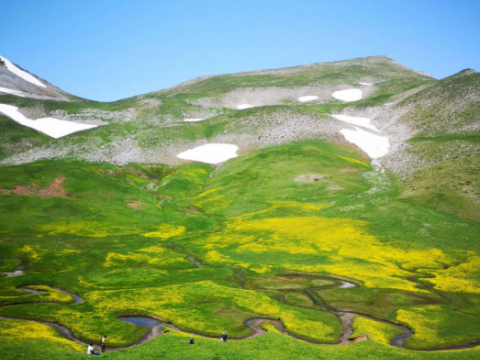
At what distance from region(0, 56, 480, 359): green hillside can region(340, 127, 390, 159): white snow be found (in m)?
3.77

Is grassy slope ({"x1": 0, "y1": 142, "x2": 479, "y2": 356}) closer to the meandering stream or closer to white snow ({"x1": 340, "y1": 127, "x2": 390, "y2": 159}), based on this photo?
the meandering stream

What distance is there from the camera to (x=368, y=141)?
179750mm

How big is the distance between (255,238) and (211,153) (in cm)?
9264

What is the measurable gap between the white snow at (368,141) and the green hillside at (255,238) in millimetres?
3766

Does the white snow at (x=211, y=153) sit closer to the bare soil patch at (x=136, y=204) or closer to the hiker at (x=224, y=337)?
the bare soil patch at (x=136, y=204)

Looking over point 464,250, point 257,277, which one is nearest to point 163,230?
point 257,277

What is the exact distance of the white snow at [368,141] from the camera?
169 m

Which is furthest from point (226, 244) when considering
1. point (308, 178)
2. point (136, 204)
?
point (308, 178)

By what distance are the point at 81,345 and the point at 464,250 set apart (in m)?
84.4

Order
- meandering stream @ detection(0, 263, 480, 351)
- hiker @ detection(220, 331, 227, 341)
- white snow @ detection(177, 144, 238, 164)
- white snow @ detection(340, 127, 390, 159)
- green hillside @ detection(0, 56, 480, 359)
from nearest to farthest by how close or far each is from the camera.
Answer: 1. hiker @ detection(220, 331, 227, 341)
2. meandering stream @ detection(0, 263, 480, 351)
3. green hillside @ detection(0, 56, 480, 359)
4. white snow @ detection(340, 127, 390, 159)
5. white snow @ detection(177, 144, 238, 164)

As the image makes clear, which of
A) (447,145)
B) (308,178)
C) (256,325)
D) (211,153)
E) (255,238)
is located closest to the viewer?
(256,325)

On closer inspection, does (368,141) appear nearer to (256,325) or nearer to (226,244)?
(226,244)

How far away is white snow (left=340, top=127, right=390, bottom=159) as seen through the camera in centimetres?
16888

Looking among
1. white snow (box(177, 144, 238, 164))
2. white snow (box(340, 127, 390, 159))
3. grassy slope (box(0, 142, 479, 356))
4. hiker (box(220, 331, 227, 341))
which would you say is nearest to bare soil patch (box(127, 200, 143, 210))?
grassy slope (box(0, 142, 479, 356))
